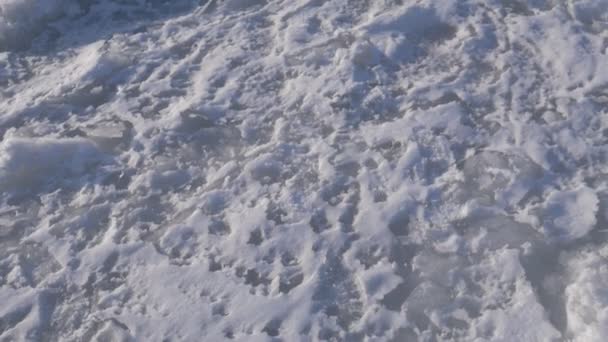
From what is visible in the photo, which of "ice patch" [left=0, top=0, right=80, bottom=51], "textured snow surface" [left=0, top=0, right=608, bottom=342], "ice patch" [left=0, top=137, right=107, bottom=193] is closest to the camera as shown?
"textured snow surface" [left=0, top=0, right=608, bottom=342]

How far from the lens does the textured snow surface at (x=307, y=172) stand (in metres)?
2.67

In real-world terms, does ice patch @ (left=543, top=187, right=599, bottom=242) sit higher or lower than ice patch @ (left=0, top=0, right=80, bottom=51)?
lower

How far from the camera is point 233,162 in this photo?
326 cm

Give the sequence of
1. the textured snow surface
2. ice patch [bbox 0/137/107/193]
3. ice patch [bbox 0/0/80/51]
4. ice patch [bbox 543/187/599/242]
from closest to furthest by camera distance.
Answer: the textured snow surface < ice patch [bbox 543/187/599/242] < ice patch [bbox 0/137/107/193] < ice patch [bbox 0/0/80/51]

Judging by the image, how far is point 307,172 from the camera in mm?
3168

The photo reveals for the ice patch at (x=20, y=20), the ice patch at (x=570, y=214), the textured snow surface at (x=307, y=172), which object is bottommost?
the ice patch at (x=570, y=214)

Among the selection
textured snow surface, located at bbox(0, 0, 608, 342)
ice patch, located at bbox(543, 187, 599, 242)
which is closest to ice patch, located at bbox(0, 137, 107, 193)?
textured snow surface, located at bbox(0, 0, 608, 342)

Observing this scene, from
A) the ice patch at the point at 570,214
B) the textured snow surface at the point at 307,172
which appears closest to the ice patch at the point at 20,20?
the textured snow surface at the point at 307,172

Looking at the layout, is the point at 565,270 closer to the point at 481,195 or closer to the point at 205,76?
the point at 481,195

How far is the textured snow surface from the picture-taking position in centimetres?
267

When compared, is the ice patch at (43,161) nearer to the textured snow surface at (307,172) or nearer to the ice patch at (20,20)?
the textured snow surface at (307,172)

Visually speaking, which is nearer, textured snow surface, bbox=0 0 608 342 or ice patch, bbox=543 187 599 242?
textured snow surface, bbox=0 0 608 342

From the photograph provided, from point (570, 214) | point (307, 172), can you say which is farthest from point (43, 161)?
point (570, 214)

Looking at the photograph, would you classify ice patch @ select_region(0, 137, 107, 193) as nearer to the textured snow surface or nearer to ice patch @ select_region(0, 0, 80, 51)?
the textured snow surface
